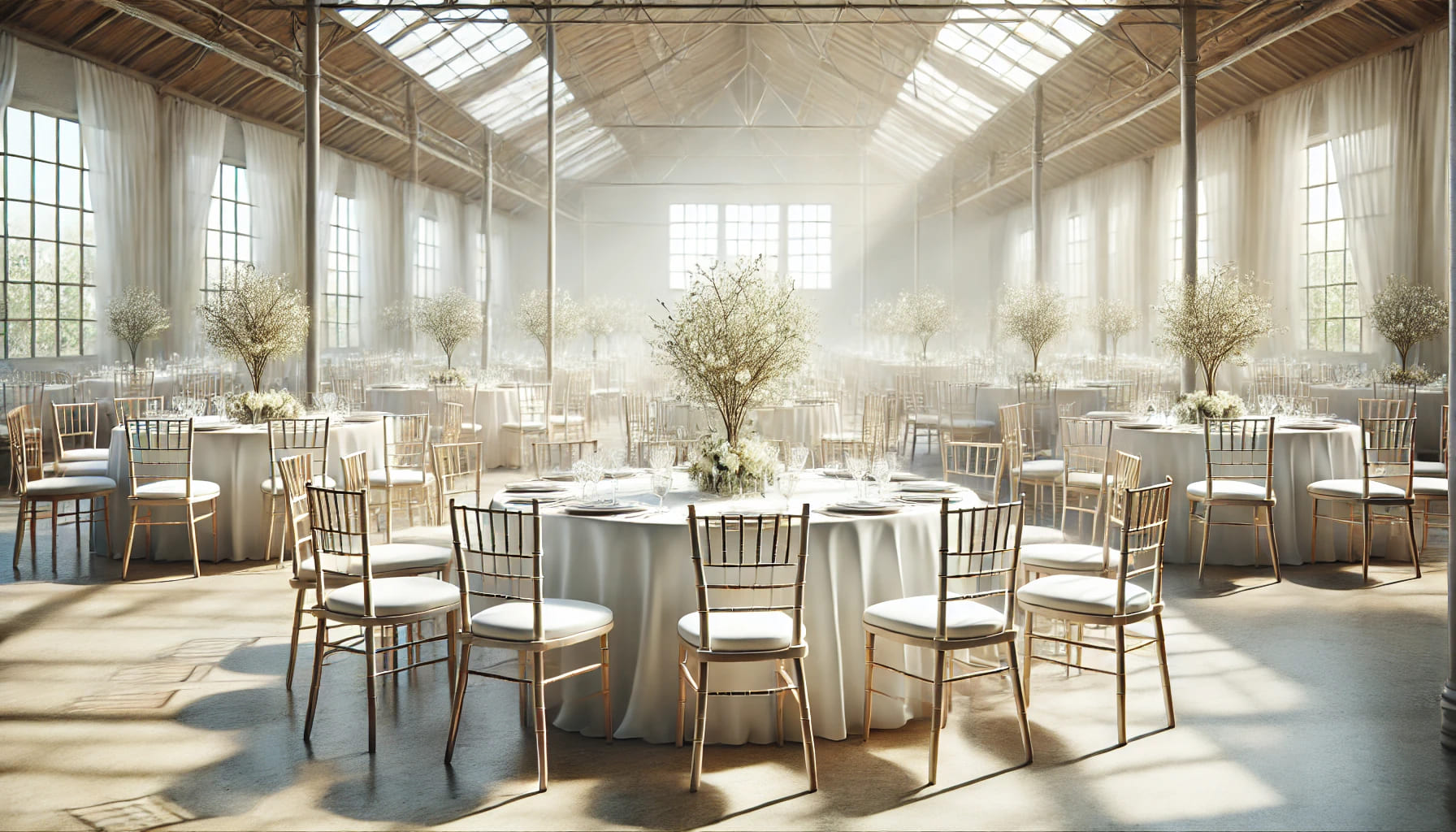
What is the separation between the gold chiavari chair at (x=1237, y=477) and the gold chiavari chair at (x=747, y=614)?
3.51m

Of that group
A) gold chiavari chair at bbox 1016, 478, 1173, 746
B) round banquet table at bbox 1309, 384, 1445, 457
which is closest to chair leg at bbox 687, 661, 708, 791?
gold chiavari chair at bbox 1016, 478, 1173, 746

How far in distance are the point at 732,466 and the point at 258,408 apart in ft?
13.3

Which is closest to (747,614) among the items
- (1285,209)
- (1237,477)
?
(1237,477)

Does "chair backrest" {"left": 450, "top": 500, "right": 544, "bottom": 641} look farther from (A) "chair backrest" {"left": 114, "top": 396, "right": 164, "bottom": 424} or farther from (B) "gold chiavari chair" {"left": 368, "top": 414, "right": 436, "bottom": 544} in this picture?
(A) "chair backrest" {"left": 114, "top": 396, "right": 164, "bottom": 424}

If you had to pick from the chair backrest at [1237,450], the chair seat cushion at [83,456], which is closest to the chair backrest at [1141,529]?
the chair backrest at [1237,450]

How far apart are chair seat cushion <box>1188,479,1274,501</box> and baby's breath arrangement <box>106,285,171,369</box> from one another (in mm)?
10302

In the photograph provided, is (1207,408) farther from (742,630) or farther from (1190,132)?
(742,630)

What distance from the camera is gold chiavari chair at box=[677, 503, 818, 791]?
3264 mm

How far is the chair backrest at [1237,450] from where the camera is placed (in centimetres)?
638

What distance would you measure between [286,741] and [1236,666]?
12.0ft

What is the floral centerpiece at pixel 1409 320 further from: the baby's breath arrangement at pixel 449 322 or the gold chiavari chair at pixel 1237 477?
the baby's breath arrangement at pixel 449 322

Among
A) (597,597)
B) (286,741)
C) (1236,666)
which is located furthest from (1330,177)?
(286,741)

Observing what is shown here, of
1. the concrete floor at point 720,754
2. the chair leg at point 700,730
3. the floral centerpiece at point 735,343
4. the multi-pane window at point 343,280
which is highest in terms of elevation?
the multi-pane window at point 343,280

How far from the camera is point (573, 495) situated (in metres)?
4.39
